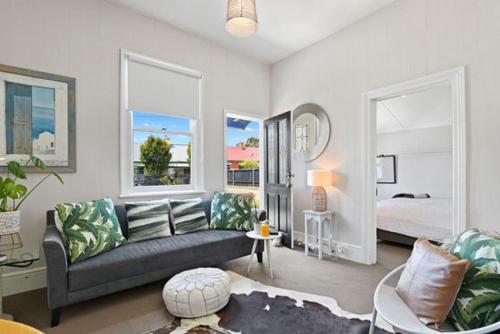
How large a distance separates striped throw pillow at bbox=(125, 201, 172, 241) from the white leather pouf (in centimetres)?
81

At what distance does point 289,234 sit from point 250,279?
132 centimetres

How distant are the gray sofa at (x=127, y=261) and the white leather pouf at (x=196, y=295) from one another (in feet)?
1.25

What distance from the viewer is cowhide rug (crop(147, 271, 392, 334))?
77.8 inches

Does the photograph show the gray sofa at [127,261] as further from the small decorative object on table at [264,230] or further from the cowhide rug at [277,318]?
the cowhide rug at [277,318]

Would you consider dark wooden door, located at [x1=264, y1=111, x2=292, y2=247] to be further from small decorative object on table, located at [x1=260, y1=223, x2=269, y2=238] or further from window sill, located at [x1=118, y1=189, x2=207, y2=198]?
window sill, located at [x1=118, y1=189, x2=207, y2=198]

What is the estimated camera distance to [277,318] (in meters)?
2.12

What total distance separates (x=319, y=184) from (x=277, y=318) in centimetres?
203

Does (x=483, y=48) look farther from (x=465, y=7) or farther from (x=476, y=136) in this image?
(x=476, y=136)

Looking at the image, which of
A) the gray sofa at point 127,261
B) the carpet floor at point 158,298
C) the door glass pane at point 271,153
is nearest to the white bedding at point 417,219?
the carpet floor at point 158,298

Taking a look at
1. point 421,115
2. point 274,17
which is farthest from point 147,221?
point 421,115

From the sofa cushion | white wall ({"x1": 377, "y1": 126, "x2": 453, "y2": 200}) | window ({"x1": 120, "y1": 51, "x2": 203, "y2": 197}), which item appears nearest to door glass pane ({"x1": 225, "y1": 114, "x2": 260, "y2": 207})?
window ({"x1": 120, "y1": 51, "x2": 203, "y2": 197})

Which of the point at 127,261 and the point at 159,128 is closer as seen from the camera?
the point at 127,261

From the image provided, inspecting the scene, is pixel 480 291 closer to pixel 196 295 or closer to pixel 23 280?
pixel 196 295

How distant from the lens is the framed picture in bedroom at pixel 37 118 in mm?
2566
